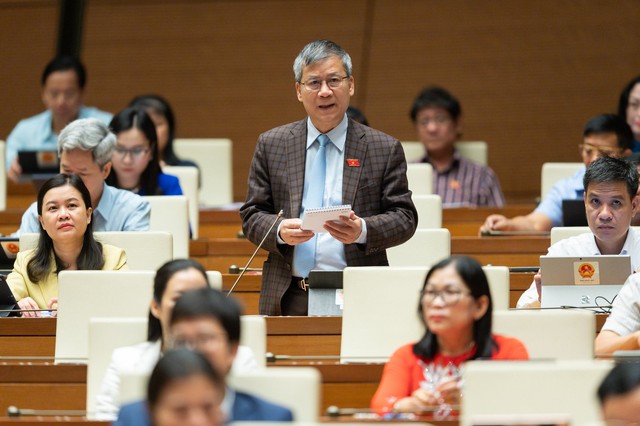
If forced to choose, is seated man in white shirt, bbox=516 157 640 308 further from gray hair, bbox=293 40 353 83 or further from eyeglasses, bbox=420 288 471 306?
eyeglasses, bbox=420 288 471 306

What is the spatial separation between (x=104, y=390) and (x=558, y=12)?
15.2 ft

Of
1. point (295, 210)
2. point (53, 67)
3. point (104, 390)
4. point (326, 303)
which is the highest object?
point (53, 67)

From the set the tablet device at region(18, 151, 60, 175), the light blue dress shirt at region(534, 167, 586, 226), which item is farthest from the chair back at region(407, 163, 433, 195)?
the tablet device at region(18, 151, 60, 175)

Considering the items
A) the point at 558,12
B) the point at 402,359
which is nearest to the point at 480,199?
the point at 558,12

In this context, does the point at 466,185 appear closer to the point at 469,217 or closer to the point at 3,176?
the point at 469,217

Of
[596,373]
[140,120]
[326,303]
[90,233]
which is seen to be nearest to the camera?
[596,373]

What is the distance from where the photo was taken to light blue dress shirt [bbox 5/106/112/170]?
249 inches

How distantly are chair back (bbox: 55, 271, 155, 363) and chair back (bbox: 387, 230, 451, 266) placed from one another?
1.05 meters

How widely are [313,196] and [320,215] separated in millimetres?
361

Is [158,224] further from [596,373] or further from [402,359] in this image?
[596,373]

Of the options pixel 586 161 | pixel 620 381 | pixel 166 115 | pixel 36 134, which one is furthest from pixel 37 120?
pixel 620 381

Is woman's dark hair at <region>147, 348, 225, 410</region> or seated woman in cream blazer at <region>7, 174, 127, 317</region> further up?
seated woman in cream blazer at <region>7, 174, 127, 317</region>

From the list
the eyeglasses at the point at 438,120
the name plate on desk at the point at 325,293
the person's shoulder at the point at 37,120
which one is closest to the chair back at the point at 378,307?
the name plate on desk at the point at 325,293

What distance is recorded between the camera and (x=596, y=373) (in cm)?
270
